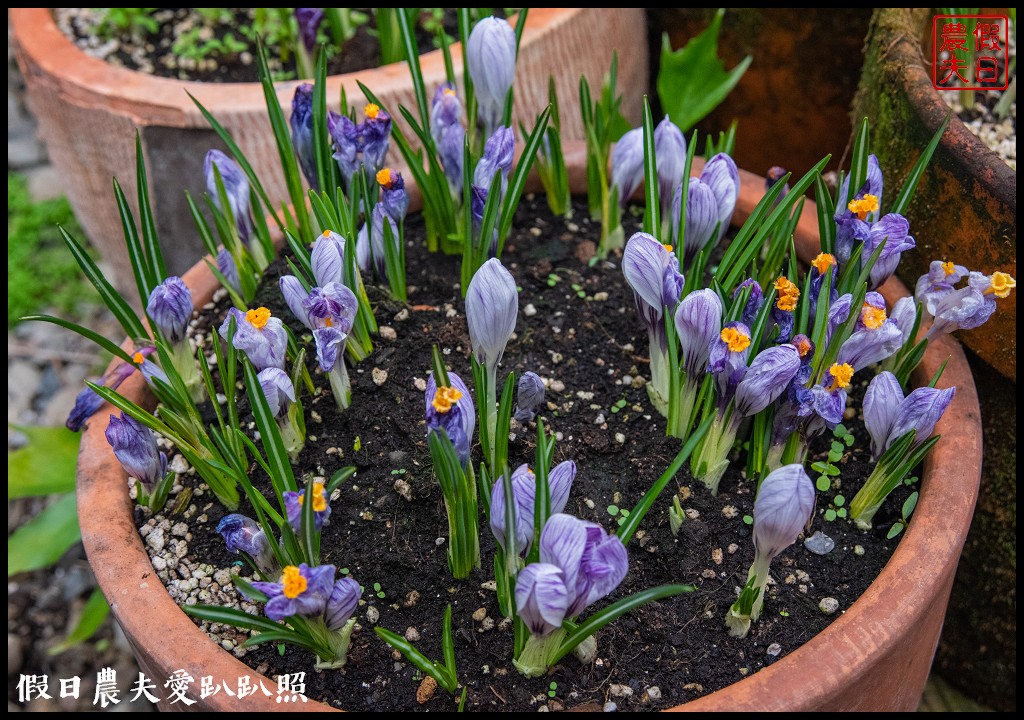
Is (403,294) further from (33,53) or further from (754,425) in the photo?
(33,53)

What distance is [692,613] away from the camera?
3.35 feet

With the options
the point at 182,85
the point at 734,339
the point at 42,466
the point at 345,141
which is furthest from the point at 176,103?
the point at 734,339

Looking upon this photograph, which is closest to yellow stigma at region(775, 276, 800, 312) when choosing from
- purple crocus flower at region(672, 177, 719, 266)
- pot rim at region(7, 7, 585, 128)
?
purple crocus flower at region(672, 177, 719, 266)

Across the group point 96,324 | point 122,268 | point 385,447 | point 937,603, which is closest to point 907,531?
point 937,603

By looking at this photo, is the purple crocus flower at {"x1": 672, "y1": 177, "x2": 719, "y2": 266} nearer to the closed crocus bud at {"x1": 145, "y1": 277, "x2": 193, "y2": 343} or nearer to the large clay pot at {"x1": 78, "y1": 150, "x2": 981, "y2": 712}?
the large clay pot at {"x1": 78, "y1": 150, "x2": 981, "y2": 712}

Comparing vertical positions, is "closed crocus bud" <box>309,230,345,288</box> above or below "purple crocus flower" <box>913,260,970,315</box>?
above

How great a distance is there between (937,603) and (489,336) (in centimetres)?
55

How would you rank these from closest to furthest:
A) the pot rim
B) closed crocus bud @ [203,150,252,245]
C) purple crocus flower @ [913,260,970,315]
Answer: purple crocus flower @ [913,260,970,315] → closed crocus bud @ [203,150,252,245] → the pot rim

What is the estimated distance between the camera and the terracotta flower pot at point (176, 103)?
1.58 metres

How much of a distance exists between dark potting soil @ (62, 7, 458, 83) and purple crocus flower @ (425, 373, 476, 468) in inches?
42.7

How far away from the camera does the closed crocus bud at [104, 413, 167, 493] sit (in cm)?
108

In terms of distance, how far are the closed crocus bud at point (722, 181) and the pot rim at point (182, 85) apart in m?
0.56

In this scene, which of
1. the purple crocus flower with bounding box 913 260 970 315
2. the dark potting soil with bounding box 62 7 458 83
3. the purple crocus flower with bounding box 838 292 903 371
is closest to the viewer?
the purple crocus flower with bounding box 838 292 903 371

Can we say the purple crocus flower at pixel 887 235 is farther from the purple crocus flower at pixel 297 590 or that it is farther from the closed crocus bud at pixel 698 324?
the purple crocus flower at pixel 297 590
